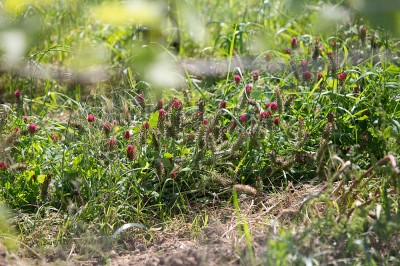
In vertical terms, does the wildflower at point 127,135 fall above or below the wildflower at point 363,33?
below

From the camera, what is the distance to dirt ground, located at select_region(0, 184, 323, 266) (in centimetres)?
251

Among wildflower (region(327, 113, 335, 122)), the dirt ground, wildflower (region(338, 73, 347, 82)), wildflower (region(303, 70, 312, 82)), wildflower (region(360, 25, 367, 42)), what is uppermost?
wildflower (region(360, 25, 367, 42))

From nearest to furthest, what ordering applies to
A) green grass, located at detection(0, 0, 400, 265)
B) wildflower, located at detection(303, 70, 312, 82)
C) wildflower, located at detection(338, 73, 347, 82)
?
green grass, located at detection(0, 0, 400, 265) < wildflower, located at detection(338, 73, 347, 82) < wildflower, located at detection(303, 70, 312, 82)

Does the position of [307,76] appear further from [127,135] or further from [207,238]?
[207,238]

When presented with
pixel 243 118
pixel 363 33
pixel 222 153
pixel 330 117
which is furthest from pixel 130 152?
pixel 363 33

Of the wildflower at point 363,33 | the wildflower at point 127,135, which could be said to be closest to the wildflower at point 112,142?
the wildflower at point 127,135

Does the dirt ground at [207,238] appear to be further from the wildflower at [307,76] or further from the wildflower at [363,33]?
the wildflower at [363,33]

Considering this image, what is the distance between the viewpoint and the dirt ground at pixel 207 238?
251cm

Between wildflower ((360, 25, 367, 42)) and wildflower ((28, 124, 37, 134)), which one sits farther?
wildflower ((360, 25, 367, 42))

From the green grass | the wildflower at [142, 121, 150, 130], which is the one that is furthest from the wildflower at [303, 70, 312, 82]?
the wildflower at [142, 121, 150, 130]

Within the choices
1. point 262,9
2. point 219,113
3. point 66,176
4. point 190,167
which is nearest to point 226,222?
point 190,167

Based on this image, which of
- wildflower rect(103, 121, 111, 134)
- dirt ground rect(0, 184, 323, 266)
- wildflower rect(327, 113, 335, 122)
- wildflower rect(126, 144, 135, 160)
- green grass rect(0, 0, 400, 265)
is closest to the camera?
dirt ground rect(0, 184, 323, 266)

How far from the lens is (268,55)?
4.23 metres

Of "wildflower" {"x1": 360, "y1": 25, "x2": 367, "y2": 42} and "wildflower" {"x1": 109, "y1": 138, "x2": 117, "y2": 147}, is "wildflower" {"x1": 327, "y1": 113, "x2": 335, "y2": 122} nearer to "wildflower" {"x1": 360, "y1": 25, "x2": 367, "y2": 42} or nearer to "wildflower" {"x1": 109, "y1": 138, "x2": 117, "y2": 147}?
"wildflower" {"x1": 360, "y1": 25, "x2": 367, "y2": 42}
